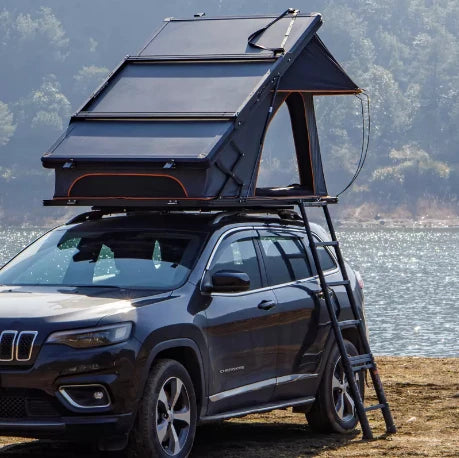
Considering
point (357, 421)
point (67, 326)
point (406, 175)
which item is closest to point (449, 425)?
point (357, 421)

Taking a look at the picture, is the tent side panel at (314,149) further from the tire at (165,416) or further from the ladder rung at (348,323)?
the tire at (165,416)

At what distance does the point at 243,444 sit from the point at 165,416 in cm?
158

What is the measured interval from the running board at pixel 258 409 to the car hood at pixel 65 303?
0.95 metres

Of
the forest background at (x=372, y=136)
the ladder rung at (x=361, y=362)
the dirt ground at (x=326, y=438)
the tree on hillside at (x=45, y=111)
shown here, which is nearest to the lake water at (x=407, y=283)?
the forest background at (x=372, y=136)

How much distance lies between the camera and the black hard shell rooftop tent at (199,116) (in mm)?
10906

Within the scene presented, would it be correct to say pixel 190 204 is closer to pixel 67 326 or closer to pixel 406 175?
pixel 67 326

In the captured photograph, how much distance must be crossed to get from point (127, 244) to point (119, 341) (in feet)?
4.70

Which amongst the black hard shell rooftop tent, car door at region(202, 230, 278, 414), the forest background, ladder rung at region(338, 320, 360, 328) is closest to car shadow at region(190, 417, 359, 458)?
car door at region(202, 230, 278, 414)

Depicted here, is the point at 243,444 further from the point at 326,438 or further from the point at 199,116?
the point at 199,116

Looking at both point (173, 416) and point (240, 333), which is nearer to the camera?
point (173, 416)

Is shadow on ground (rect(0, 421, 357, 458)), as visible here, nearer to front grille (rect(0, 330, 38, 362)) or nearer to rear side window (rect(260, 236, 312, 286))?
rear side window (rect(260, 236, 312, 286))

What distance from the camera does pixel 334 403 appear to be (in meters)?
12.2

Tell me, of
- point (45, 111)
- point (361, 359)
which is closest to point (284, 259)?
point (361, 359)

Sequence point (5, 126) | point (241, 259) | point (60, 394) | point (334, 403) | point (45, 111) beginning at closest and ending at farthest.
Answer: point (60, 394) < point (241, 259) < point (334, 403) < point (5, 126) < point (45, 111)
